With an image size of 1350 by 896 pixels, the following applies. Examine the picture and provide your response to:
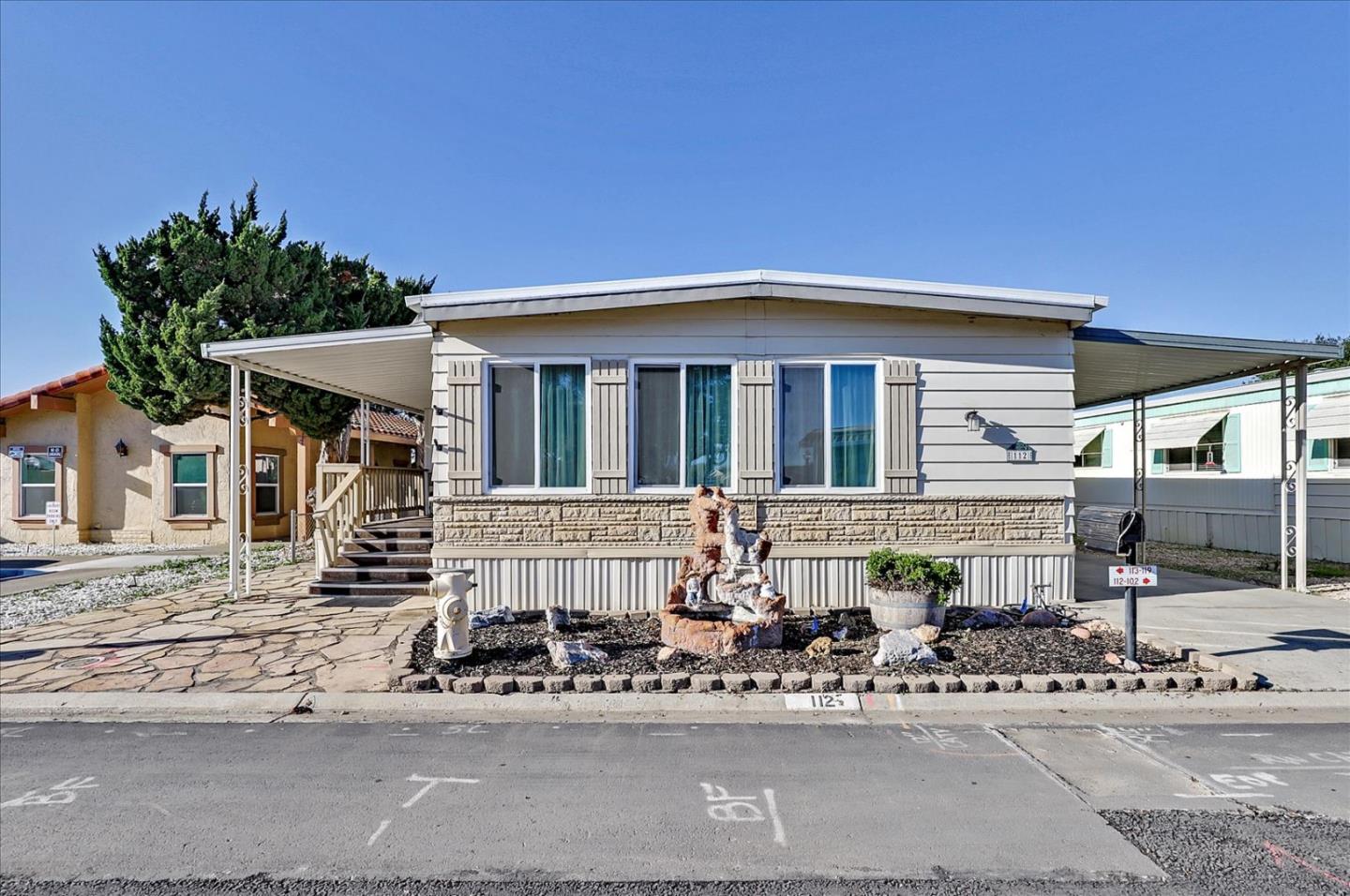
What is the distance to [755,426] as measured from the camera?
7.71 metres

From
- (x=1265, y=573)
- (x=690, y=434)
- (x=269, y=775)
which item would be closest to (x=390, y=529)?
(x=690, y=434)

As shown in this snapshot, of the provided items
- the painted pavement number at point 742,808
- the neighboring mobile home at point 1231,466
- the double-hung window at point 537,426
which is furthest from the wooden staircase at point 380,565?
the neighboring mobile home at point 1231,466

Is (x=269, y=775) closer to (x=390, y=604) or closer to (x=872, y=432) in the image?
(x=390, y=604)

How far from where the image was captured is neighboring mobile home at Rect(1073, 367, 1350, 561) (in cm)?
1222

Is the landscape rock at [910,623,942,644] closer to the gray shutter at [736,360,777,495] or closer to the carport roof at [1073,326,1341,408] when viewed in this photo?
the gray shutter at [736,360,777,495]

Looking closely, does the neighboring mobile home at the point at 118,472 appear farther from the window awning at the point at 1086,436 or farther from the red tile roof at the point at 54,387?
the window awning at the point at 1086,436

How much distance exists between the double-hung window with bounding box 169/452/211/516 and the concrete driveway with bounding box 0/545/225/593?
148 cm

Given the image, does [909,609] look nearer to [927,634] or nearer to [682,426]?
[927,634]

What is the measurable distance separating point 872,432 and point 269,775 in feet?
21.2

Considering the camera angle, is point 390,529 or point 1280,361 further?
point 390,529

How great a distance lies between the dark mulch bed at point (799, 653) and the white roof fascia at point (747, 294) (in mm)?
3427

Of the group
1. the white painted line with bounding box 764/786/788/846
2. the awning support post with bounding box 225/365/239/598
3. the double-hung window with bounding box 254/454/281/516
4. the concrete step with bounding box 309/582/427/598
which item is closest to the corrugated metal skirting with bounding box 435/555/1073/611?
Result: the concrete step with bounding box 309/582/427/598

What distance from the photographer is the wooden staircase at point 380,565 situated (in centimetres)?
884

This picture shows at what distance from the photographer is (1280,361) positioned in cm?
916
